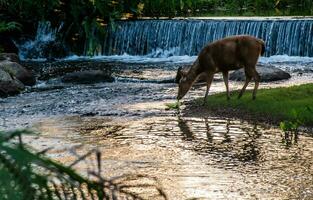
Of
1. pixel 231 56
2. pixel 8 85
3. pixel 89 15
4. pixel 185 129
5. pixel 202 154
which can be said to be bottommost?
pixel 8 85

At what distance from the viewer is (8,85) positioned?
2027 cm

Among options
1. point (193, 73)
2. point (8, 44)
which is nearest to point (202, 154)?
point (193, 73)

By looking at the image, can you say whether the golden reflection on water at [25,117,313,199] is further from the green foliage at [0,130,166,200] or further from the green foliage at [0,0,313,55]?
the green foliage at [0,0,313,55]

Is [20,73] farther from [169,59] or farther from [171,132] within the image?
[171,132]

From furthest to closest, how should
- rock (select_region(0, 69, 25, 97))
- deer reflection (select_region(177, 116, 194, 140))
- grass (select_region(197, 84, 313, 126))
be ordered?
rock (select_region(0, 69, 25, 97)) → grass (select_region(197, 84, 313, 126)) → deer reflection (select_region(177, 116, 194, 140))

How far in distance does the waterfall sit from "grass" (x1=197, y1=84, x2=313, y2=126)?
13.1 m

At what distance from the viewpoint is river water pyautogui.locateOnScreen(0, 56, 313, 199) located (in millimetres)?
8797

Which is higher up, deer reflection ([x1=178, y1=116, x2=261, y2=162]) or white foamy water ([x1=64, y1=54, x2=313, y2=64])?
deer reflection ([x1=178, y1=116, x2=261, y2=162])

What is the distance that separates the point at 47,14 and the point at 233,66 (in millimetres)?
20141

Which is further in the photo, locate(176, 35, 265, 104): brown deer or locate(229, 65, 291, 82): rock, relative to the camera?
locate(229, 65, 291, 82): rock

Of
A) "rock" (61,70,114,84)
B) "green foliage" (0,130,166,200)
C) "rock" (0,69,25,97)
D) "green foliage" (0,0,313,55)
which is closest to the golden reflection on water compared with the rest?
"rock" (0,69,25,97)

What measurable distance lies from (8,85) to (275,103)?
8.98m

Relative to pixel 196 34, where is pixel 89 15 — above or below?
above

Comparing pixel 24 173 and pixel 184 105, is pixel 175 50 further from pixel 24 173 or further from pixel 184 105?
pixel 24 173
